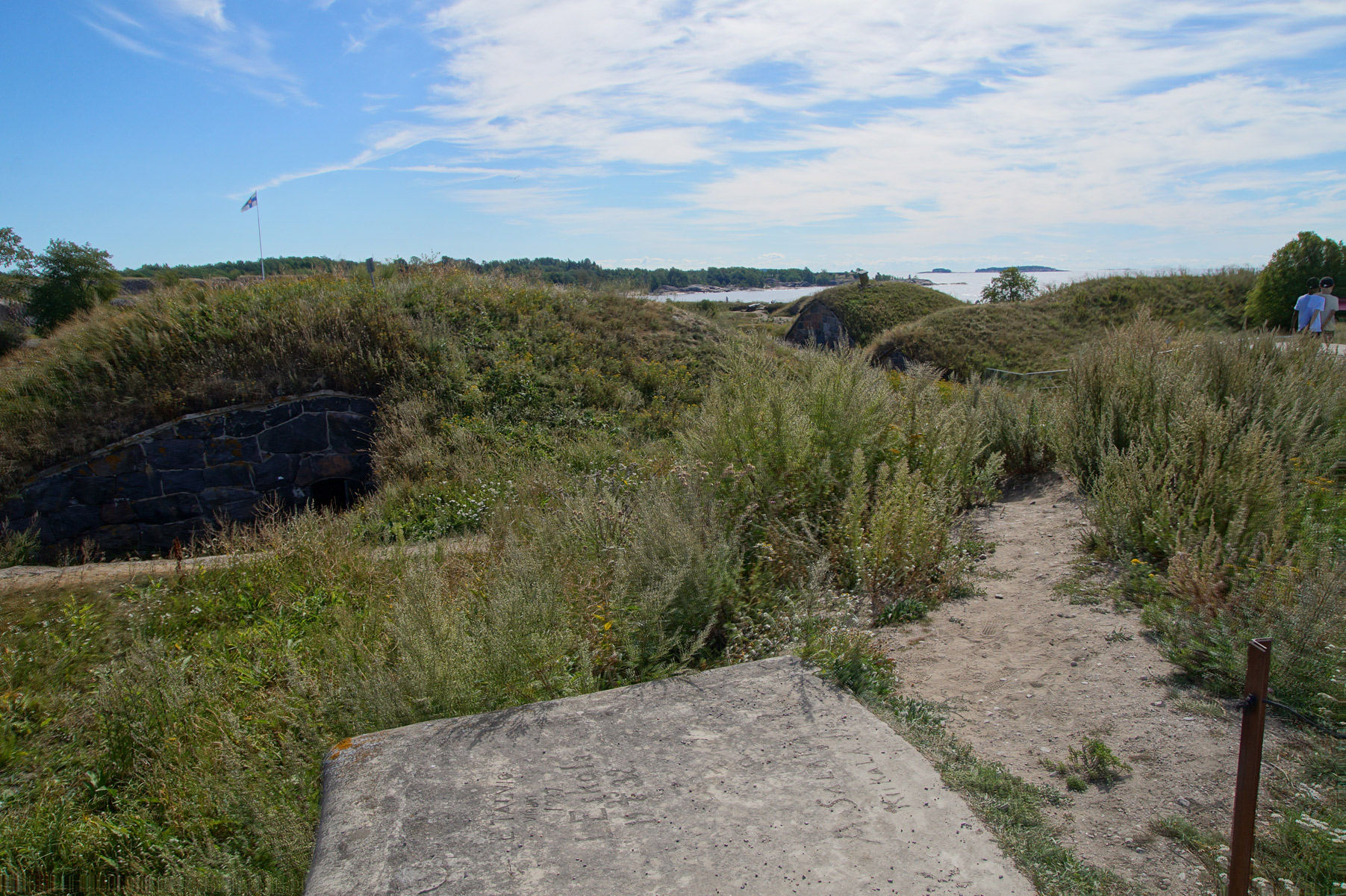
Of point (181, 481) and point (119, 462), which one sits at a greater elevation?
point (119, 462)

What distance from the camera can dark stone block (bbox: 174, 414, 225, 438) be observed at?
30.5 ft

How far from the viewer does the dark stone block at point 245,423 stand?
375 inches

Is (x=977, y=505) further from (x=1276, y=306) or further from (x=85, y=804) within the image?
(x=1276, y=306)

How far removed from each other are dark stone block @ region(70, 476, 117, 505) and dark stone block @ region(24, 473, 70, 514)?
75 millimetres

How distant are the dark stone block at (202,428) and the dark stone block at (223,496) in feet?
2.45

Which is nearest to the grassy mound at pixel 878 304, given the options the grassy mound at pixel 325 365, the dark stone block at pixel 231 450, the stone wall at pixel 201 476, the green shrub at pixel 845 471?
the grassy mound at pixel 325 365

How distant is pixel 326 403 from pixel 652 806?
30.3 feet

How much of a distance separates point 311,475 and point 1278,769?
1041 cm

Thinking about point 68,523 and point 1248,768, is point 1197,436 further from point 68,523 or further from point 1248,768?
point 68,523

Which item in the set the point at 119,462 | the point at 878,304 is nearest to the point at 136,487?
the point at 119,462

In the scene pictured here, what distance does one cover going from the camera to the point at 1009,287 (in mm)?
40031

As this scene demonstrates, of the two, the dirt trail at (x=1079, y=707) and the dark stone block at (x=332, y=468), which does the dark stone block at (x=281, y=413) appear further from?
the dirt trail at (x=1079, y=707)

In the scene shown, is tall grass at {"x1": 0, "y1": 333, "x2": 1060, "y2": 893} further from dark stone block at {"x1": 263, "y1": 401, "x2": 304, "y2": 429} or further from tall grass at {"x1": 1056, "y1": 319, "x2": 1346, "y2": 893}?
dark stone block at {"x1": 263, "y1": 401, "x2": 304, "y2": 429}

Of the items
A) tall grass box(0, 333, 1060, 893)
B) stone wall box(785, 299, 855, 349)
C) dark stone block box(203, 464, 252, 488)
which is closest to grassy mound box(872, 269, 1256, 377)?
stone wall box(785, 299, 855, 349)
